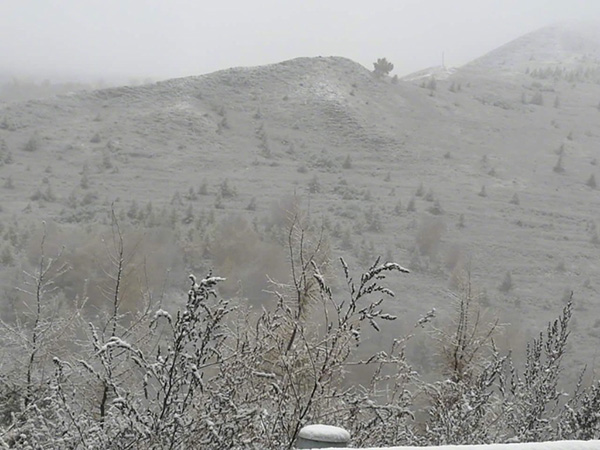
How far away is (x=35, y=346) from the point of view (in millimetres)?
7992

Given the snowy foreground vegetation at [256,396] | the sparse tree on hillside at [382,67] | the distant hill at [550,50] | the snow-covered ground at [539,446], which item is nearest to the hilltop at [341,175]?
the sparse tree on hillside at [382,67]

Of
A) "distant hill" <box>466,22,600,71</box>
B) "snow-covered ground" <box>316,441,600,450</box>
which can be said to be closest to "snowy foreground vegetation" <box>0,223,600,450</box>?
"snow-covered ground" <box>316,441,600,450</box>

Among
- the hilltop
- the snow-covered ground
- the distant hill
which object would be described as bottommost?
the hilltop

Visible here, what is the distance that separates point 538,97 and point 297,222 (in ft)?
157

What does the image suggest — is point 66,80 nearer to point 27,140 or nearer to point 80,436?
point 27,140

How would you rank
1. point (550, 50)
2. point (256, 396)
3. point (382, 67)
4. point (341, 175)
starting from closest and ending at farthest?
point (256, 396), point (341, 175), point (382, 67), point (550, 50)

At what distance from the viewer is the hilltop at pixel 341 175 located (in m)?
26.9

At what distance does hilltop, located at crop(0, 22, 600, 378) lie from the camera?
2691 centimetres

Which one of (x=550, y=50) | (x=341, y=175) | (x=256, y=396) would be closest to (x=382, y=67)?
(x=341, y=175)

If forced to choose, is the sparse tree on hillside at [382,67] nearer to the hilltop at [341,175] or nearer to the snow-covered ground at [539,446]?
the hilltop at [341,175]

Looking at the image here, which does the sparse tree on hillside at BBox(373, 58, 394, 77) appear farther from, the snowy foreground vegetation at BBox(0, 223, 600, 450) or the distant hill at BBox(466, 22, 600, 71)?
the snowy foreground vegetation at BBox(0, 223, 600, 450)

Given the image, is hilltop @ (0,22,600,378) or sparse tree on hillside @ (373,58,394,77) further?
sparse tree on hillside @ (373,58,394,77)

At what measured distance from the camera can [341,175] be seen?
36.0 m

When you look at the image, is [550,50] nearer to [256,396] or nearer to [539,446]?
[256,396]
